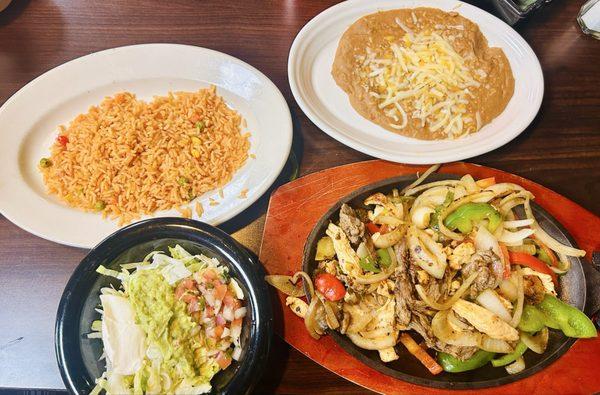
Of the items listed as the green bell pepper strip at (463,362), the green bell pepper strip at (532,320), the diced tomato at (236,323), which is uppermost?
the diced tomato at (236,323)

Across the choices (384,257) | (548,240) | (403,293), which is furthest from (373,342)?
(548,240)

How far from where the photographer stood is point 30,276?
2.24 meters

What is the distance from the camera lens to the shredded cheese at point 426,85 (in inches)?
102

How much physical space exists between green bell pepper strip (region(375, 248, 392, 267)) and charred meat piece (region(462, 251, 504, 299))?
0.35 meters

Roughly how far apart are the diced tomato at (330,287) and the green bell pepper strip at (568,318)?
91 cm

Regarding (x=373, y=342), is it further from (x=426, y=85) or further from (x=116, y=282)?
(x=426, y=85)

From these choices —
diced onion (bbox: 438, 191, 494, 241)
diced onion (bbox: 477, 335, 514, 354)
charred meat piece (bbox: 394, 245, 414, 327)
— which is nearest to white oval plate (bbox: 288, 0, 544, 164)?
diced onion (bbox: 438, 191, 494, 241)

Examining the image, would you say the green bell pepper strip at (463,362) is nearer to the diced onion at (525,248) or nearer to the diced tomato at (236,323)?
the diced onion at (525,248)

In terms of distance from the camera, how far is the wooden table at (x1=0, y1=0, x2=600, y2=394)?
2242 millimetres

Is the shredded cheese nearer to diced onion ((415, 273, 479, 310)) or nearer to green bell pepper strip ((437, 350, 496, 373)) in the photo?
diced onion ((415, 273, 479, 310))

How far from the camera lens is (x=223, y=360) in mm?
1878

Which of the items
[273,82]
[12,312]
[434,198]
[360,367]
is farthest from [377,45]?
[12,312]

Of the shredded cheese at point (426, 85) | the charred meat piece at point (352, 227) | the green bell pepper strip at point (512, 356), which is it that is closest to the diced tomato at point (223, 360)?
the charred meat piece at point (352, 227)

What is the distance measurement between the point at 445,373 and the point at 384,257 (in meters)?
0.57
